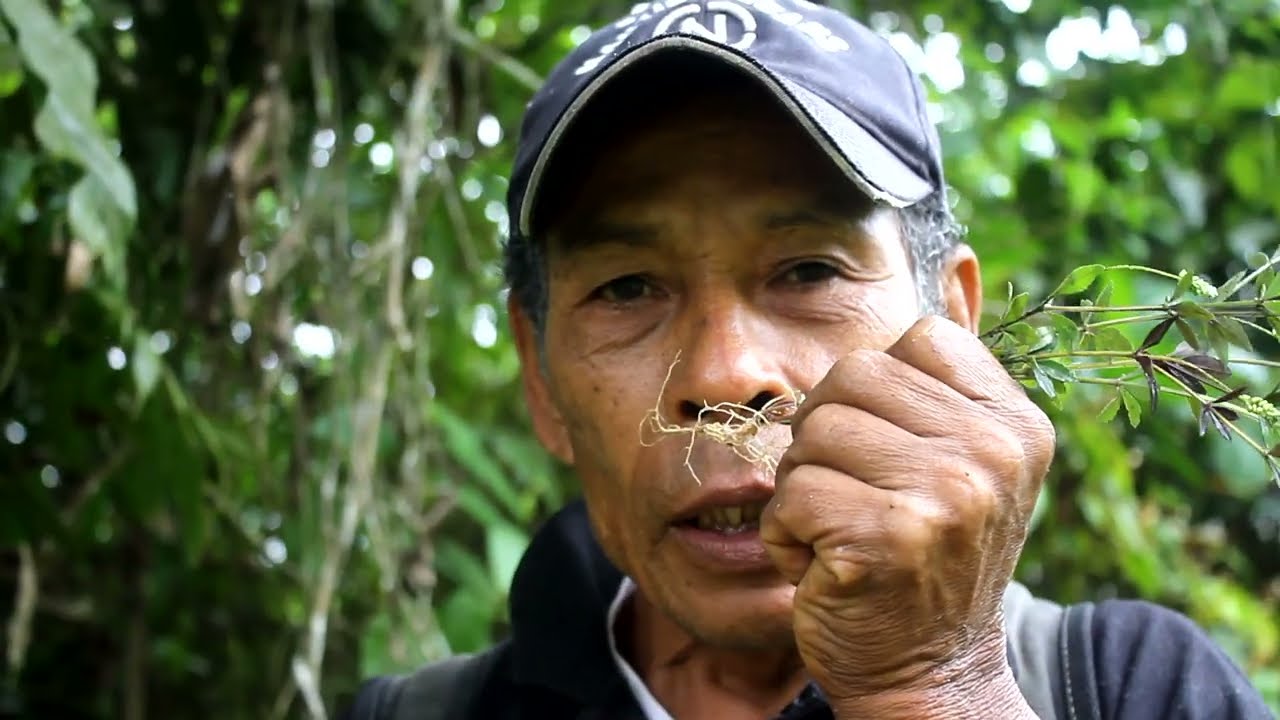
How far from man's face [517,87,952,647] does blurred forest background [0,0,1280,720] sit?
28.8 inches

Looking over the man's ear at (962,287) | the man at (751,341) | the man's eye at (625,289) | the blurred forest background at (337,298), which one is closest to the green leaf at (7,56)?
the blurred forest background at (337,298)

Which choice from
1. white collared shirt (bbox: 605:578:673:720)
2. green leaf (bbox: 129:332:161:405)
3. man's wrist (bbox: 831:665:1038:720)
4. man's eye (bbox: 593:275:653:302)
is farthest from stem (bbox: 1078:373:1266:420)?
green leaf (bbox: 129:332:161:405)

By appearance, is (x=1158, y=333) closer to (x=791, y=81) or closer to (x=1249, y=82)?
(x=791, y=81)

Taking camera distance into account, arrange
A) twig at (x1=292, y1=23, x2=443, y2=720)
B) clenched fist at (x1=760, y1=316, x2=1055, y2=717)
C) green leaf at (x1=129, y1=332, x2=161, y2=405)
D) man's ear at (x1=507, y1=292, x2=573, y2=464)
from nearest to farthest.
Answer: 1. clenched fist at (x1=760, y1=316, x2=1055, y2=717)
2. man's ear at (x1=507, y1=292, x2=573, y2=464)
3. green leaf at (x1=129, y1=332, x2=161, y2=405)
4. twig at (x1=292, y1=23, x2=443, y2=720)

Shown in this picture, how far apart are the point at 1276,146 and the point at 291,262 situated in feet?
6.07

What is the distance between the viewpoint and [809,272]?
1.13 m

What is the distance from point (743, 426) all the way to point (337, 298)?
121cm

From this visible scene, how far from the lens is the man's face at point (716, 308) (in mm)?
1099

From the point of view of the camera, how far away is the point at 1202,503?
10.7 ft

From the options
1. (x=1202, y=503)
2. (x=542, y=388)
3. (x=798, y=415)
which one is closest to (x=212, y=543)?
(x=542, y=388)

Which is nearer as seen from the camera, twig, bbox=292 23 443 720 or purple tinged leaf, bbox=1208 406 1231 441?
purple tinged leaf, bbox=1208 406 1231 441

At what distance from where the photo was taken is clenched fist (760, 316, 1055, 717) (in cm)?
82

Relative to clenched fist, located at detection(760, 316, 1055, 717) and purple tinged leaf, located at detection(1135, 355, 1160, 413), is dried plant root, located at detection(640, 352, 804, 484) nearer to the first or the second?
clenched fist, located at detection(760, 316, 1055, 717)

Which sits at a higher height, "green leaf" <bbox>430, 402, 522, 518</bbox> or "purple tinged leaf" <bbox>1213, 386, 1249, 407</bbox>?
"purple tinged leaf" <bbox>1213, 386, 1249, 407</bbox>
